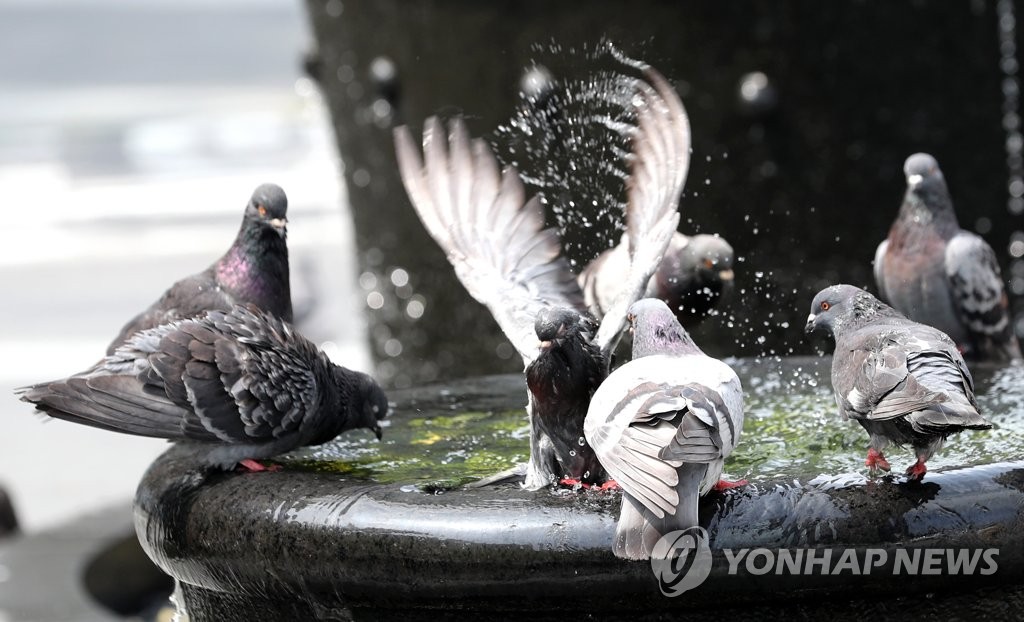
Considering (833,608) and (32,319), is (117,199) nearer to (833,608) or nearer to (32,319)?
(32,319)

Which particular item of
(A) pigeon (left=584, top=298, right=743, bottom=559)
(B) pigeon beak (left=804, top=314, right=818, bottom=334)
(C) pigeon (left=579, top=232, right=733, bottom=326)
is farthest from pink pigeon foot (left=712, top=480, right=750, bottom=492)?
(C) pigeon (left=579, top=232, right=733, bottom=326)

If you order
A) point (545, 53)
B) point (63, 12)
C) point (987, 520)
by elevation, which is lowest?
point (987, 520)

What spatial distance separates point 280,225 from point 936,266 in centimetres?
232

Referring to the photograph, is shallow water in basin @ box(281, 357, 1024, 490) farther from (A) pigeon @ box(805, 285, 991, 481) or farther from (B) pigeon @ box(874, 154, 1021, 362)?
(B) pigeon @ box(874, 154, 1021, 362)

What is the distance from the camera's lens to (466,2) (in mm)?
6391

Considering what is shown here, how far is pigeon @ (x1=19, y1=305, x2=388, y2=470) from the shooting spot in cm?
309

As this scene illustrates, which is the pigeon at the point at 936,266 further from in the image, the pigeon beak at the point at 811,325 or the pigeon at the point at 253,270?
the pigeon at the point at 253,270

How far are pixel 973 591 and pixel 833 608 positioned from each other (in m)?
0.28

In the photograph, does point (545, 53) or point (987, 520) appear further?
point (545, 53)

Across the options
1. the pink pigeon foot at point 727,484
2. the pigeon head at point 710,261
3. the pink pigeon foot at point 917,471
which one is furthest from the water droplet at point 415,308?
the pink pigeon foot at point 917,471

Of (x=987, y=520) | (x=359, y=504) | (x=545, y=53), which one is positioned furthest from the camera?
(x=545, y=53)

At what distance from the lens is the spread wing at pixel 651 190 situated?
326 cm

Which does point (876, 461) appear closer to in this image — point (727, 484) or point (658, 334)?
point (727, 484)

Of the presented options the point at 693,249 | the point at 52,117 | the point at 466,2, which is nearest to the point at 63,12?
the point at 52,117
